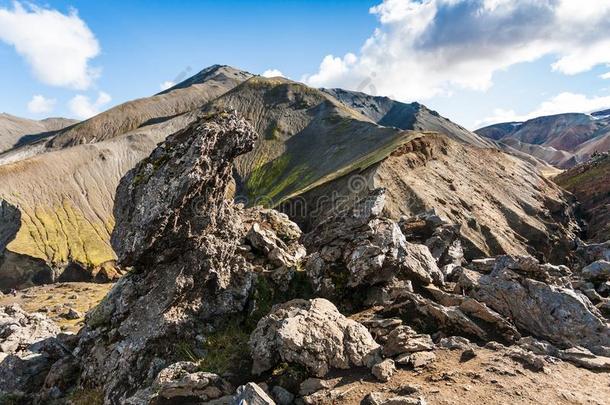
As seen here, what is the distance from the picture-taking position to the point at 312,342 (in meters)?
13.1

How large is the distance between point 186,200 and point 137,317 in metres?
5.19

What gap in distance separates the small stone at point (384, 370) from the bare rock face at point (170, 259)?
24.4 ft

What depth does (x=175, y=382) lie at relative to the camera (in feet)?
41.8

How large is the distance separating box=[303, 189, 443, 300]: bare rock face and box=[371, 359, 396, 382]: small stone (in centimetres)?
553

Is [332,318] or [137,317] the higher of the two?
[332,318]

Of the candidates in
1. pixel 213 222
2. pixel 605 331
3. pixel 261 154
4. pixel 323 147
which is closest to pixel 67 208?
pixel 261 154

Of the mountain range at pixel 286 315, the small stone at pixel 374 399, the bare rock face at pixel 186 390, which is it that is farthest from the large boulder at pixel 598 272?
the bare rock face at pixel 186 390

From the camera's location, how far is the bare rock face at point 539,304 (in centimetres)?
Result: 1509

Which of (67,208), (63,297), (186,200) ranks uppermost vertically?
(186,200)

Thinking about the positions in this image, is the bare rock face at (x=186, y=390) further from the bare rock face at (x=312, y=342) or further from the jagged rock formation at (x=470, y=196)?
the jagged rock formation at (x=470, y=196)

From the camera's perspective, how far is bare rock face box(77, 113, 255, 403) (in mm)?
15953

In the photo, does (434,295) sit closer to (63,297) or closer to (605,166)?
(63,297)

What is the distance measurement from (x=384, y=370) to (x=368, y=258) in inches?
253

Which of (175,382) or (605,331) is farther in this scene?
(605,331)
